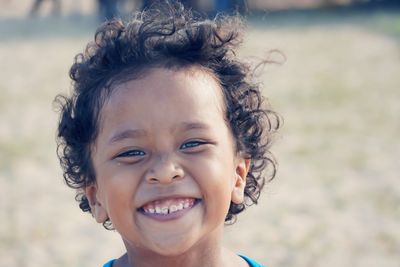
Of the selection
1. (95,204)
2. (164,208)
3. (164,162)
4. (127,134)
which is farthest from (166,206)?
(95,204)

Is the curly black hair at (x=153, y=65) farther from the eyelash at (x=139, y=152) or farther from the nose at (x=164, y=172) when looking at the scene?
the nose at (x=164, y=172)

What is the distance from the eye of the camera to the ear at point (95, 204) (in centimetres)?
220

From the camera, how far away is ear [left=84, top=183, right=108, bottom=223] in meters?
2.20

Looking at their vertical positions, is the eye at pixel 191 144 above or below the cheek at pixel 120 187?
above

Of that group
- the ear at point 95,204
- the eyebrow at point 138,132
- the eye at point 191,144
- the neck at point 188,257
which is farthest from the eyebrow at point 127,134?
the neck at point 188,257

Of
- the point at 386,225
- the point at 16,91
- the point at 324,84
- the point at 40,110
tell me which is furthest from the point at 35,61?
the point at 386,225

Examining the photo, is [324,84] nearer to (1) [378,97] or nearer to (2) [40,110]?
(1) [378,97]

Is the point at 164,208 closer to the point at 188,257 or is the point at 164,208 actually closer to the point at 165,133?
the point at 165,133

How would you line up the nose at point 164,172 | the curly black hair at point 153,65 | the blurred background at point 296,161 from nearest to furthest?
the nose at point 164,172
the curly black hair at point 153,65
the blurred background at point 296,161

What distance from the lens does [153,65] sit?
2115 mm

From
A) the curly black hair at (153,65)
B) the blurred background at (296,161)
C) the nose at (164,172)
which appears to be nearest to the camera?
the nose at (164,172)

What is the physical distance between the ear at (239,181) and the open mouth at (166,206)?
31 cm

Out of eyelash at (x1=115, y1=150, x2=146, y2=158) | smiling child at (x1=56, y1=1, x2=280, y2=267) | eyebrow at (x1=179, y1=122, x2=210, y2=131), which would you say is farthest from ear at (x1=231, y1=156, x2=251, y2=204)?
eyelash at (x1=115, y1=150, x2=146, y2=158)

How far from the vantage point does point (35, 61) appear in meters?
11.3
